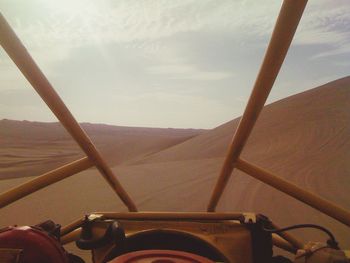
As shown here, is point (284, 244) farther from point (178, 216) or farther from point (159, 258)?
point (159, 258)

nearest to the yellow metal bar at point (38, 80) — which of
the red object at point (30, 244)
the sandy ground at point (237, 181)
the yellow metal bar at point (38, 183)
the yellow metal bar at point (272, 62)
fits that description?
the yellow metal bar at point (38, 183)

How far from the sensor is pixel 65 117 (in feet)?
5.57

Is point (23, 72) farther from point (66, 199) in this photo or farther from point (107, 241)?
point (66, 199)

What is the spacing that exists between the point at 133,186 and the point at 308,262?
9.55 meters

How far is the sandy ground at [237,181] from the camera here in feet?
24.8

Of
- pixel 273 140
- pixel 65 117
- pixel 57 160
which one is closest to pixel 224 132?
pixel 273 140

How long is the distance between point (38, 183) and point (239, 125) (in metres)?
1.00

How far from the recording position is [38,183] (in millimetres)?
1962

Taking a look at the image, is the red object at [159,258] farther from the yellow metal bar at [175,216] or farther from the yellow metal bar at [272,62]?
the yellow metal bar at [272,62]

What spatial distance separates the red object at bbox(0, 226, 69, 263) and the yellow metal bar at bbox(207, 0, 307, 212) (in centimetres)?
91

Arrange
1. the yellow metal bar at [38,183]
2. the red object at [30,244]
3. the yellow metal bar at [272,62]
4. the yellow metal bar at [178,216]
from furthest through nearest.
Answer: the yellow metal bar at [38,183]
the yellow metal bar at [178,216]
the yellow metal bar at [272,62]
the red object at [30,244]

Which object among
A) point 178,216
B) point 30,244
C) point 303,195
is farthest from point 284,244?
point 30,244

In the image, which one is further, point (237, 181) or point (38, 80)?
point (237, 181)

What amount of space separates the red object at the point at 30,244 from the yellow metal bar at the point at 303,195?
3.69ft
